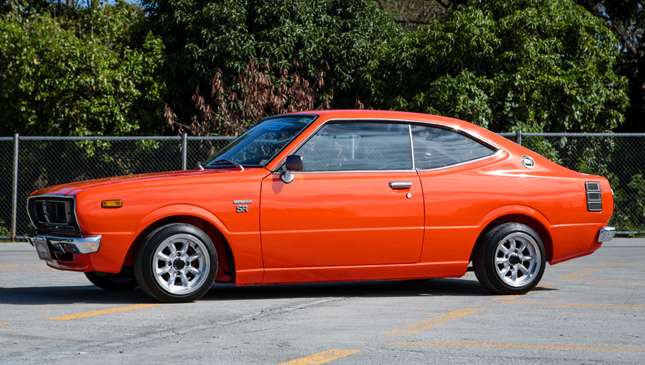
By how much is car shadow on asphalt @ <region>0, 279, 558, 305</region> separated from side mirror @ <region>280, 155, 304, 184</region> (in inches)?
44.1

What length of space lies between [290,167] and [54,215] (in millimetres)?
1993

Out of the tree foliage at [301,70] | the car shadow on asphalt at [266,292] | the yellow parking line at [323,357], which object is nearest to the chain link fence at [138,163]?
the tree foliage at [301,70]

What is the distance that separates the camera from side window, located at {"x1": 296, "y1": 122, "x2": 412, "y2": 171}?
1046cm

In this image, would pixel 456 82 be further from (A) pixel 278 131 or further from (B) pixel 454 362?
(B) pixel 454 362

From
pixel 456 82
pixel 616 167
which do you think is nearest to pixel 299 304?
pixel 616 167

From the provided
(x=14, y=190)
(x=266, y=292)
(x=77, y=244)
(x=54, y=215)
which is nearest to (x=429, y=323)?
(x=266, y=292)

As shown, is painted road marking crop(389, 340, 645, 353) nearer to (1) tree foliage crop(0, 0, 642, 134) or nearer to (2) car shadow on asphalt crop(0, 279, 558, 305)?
(2) car shadow on asphalt crop(0, 279, 558, 305)

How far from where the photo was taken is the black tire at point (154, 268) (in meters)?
9.85

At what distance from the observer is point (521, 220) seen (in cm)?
1095

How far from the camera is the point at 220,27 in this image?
26.1 meters

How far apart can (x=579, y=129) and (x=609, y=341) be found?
1755 cm

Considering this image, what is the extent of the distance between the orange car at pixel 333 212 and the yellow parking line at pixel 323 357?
2.67m

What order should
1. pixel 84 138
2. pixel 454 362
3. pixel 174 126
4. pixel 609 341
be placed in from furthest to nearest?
pixel 174 126, pixel 84 138, pixel 609 341, pixel 454 362

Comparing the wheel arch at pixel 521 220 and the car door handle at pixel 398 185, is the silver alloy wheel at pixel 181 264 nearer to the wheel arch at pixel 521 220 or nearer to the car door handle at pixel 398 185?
A: the car door handle at pixel 398 185
